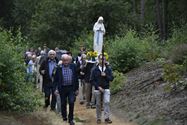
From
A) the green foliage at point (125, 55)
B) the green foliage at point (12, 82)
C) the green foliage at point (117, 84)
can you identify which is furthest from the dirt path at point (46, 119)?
the green foliage at point (125, 55)

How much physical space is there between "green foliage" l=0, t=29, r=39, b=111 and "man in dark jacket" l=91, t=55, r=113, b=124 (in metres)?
1.88

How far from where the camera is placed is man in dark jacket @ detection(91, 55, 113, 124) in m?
14.7

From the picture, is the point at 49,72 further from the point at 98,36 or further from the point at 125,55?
the point at 125,55

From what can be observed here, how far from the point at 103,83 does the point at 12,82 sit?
2.67 m

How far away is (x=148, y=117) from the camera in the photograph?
47.8 feet

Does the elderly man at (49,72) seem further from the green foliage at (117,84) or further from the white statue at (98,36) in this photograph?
the white statue at (98,36)

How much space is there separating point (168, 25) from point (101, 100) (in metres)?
40.9

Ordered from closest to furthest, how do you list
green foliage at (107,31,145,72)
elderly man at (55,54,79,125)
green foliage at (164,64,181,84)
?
elderly man at (55,54,79,125) < green foliage at (164,64,181,84) < green foliage at (107,31,145,72)

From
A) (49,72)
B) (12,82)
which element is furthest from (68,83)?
(49,72)

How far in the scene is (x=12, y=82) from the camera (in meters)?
13.4

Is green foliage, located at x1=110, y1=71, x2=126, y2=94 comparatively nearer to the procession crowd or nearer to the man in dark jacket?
the procession crowd

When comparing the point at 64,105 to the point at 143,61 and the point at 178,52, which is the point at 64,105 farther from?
the point at 143,61

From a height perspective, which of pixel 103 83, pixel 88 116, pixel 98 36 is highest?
pixel 98 36

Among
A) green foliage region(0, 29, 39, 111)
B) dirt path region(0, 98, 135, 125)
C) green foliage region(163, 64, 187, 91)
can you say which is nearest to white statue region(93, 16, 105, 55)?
dirt path region(0, 98, 135, 125)
